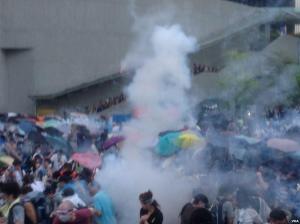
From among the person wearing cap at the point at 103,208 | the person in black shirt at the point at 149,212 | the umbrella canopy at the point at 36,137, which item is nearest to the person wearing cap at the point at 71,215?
the person in black shirt at the point at 149,212

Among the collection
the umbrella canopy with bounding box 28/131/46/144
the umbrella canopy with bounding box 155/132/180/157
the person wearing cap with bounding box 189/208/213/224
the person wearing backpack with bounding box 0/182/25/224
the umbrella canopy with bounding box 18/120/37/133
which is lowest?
the person wearing cap with bounding box 189/208/213/224

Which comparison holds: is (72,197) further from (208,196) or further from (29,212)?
(208,196)

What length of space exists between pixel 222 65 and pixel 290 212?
58.7 ft

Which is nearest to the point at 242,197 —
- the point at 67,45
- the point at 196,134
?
the point at 196,134

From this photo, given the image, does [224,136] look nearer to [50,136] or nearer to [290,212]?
[290,212]

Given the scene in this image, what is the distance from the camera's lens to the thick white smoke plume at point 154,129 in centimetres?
1230

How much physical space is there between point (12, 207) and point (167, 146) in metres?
3.67

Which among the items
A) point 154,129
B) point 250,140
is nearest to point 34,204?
point 250,140

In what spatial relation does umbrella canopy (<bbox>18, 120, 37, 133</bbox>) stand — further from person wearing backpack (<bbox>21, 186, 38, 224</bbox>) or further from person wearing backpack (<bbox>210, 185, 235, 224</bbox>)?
person wearing backpack (<bbox>21, 186, 38, 224</bbox>)

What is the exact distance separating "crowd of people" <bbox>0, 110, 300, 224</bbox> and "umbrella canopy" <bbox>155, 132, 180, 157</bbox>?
1.60 ft

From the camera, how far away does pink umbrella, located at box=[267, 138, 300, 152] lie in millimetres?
12125

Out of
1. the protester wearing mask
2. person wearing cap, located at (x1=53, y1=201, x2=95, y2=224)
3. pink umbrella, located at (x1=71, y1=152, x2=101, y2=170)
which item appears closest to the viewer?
person wearing cap, located at (x1=53, y1=201, x2=95, y2=224)

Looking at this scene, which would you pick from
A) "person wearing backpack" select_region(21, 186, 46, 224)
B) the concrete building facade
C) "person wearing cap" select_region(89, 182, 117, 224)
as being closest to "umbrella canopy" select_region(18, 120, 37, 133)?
"person wearing backpack" select_region(21, 186, 46, 224)

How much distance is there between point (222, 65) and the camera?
93.4 feet
